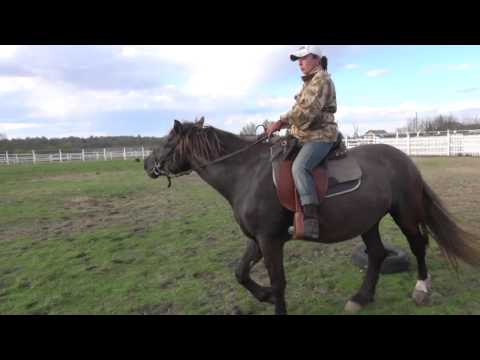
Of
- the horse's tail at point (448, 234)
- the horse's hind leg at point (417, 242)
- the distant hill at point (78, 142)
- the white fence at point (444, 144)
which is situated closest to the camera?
the horse's hind leg at point (417, 242)

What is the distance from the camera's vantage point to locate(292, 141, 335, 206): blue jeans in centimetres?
379

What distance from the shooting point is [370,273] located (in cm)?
461

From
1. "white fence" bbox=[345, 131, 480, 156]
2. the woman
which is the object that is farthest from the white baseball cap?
"white fence" bbox=[345, 131, 480, 156]

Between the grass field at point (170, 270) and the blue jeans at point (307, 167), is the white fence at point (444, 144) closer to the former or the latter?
the grass field at point (170, 270)

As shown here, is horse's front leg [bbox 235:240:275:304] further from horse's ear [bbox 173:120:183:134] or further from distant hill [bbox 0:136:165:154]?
distant hill [bbox 0:136:165:154]

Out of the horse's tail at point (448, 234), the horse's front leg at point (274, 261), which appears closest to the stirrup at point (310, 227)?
the horse's front leg at point (274, 261)

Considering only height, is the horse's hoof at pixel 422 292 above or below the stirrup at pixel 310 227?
below

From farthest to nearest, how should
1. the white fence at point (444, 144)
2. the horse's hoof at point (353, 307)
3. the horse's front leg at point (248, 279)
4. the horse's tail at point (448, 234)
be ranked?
the white fence at point (444, 144) → the horse's tail at point (448, 234) → the horse's front leg at point (248, 279) → the horse's hoof at point (353, 307)

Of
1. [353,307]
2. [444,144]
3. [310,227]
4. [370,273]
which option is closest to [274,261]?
[310,227]

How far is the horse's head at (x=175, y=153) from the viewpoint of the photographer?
14.5 feet

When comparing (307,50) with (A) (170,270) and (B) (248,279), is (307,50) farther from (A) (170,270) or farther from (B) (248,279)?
(A) (170,270)

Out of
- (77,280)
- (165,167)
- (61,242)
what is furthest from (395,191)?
(61,242)

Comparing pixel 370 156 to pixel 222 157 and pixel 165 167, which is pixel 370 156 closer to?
pixel 222 157
